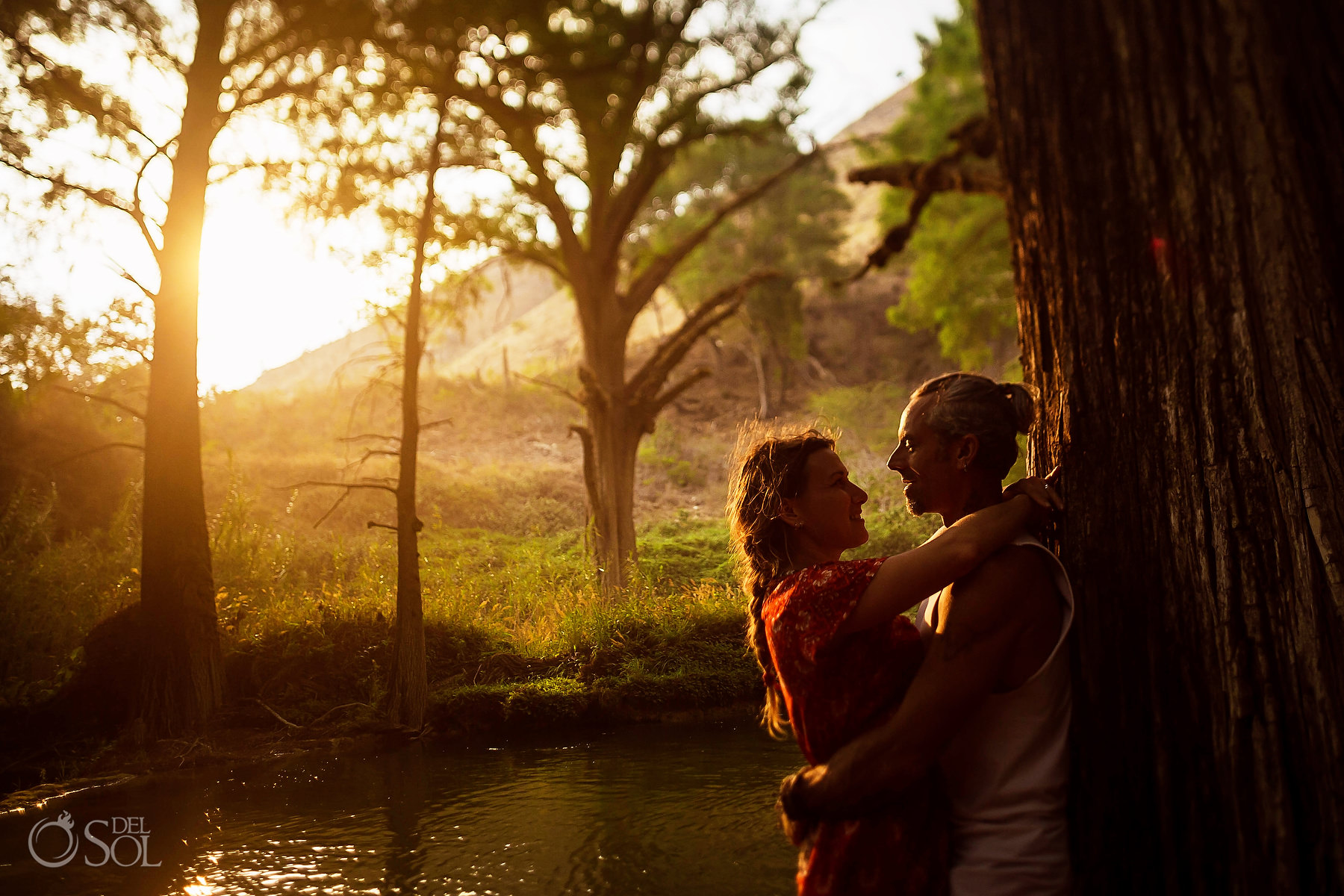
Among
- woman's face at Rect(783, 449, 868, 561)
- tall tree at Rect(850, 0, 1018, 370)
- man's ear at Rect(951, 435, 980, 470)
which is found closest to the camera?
man's ear at Rect(951, 435, 980, 470)

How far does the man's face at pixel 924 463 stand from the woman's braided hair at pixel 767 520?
0.22m

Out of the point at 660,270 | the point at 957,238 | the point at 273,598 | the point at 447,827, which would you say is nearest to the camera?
the point at 447,827

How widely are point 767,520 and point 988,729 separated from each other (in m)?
0.73

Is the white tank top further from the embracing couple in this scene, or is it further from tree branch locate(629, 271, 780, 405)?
tree branch locate(629, 271, 780, 405)

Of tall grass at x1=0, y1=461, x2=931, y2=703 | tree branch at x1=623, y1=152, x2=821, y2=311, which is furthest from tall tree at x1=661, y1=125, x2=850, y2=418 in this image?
tall grass at x1=0, y1=461, x2=931, y2=703

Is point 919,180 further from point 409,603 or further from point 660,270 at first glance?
point 660,270

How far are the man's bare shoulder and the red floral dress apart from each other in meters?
0.19

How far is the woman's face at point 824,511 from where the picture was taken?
2.30 metres

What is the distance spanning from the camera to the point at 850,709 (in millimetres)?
1920

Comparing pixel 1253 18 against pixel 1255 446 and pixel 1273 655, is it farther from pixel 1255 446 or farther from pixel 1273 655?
pixel 1273 655

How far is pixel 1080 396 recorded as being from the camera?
2197 millimetres

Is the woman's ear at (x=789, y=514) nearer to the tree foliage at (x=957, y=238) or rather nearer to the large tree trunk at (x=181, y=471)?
the large tree trunk at (x=181, y=471)

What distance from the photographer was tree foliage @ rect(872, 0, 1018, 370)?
18562 millimetres

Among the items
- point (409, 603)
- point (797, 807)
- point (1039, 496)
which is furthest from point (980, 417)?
point (409, 603)
